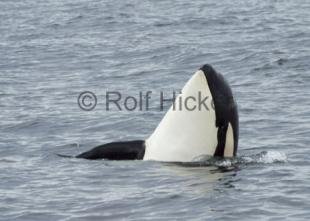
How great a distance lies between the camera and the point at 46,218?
1497cm

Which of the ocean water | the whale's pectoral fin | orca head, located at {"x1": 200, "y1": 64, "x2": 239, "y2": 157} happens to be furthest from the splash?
the whale's pectoral fin

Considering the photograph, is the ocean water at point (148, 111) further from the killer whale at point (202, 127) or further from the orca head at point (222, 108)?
the orca head at point (222, 108)

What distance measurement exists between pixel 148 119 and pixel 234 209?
8442mm

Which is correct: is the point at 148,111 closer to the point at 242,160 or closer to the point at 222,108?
the point at 242,160

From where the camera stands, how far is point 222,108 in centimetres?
1805

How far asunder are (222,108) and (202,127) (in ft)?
1.67

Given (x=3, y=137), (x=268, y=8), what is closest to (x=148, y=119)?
(x=3, y=137)

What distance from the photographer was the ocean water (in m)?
15.7

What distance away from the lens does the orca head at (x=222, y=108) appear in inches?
709

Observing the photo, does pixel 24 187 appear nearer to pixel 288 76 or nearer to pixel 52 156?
pixel 52 156

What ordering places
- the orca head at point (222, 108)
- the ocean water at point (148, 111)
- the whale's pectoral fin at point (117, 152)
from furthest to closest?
1. the whale's pectoral fin at point (117, 152)
2. the orca head at point (222, 108)
3. the ocean water at point (148, 111)

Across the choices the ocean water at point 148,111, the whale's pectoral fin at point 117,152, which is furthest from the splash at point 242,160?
the whale's pectoral fin at point 117,152

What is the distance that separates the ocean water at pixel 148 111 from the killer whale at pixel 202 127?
A: 332 millimetres

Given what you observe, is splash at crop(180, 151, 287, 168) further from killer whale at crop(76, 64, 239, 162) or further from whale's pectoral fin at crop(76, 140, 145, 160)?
whale's pectoral fin at crop(76, 140, 145, 160)
